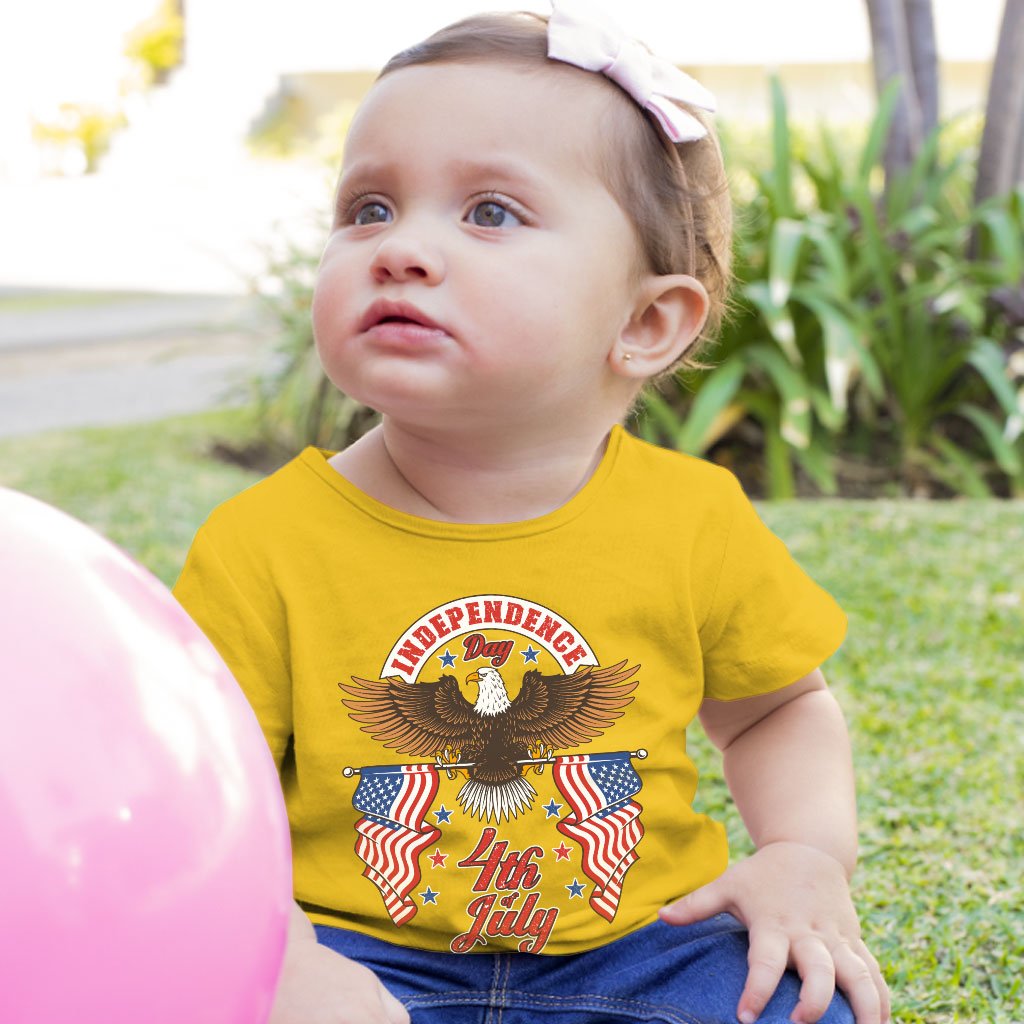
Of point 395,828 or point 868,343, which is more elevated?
point 395,828

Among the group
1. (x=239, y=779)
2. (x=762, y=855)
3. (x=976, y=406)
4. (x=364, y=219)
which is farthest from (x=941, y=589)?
(x=239, y=779)

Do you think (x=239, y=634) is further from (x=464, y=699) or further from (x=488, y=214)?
(x=488, y=214)

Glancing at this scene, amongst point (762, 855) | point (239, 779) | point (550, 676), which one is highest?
point (239, 779)

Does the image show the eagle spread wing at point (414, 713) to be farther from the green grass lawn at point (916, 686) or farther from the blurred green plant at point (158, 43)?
the blurred green plant at point (158, 43)

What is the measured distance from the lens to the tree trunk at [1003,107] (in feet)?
17.5

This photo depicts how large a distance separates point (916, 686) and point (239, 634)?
1831 mm

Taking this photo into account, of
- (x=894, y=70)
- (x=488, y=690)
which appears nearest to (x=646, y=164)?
(x=488, y=690)

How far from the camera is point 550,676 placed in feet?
5.21

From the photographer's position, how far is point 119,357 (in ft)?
28.0

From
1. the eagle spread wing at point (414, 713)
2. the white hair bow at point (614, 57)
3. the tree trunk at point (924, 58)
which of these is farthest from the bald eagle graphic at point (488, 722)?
the tree trunk at point (924, 58)

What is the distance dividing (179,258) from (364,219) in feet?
41.1

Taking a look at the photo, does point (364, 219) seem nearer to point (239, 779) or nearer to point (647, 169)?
point (647, 169)

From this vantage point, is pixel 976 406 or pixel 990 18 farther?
pixel 990 18

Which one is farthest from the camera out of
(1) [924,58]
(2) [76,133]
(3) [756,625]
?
(2) [76,133]
